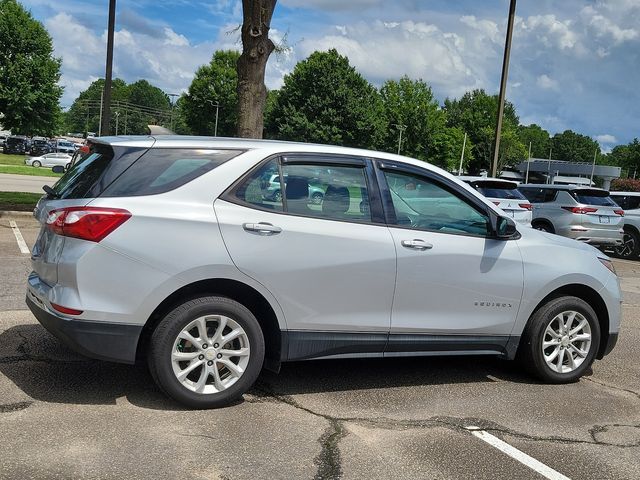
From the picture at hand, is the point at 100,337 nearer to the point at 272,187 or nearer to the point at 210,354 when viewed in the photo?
the point at 210,354

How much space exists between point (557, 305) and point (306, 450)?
248cm

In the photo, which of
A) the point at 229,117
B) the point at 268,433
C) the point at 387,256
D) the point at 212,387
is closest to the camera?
the point at 268,433

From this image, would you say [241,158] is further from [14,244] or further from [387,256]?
[14,244]

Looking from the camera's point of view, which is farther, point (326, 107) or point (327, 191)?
point (326, 107)

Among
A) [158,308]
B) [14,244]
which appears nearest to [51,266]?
[158,308]

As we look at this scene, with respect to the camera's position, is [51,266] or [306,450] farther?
[51,266]

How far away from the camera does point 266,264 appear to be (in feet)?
Answer: 13.3

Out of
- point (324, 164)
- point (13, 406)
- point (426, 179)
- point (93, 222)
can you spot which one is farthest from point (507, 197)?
point (13, 406)

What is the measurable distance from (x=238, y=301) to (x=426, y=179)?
5.47 feet

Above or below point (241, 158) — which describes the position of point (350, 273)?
below

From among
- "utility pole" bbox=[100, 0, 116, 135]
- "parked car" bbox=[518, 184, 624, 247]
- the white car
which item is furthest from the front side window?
the white car

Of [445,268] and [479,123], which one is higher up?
[479,123]

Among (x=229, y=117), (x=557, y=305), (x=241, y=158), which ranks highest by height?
(x=229, y=117)

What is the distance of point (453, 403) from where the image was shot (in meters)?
4.60
